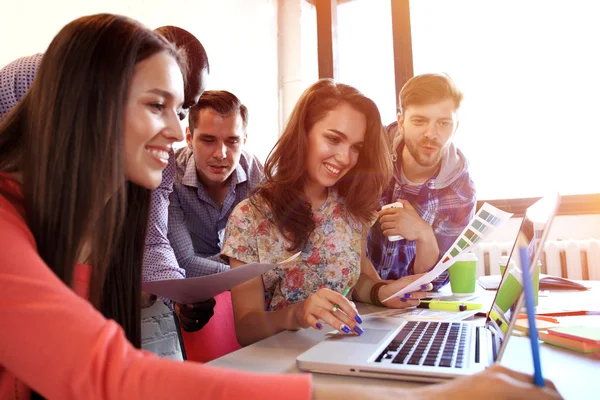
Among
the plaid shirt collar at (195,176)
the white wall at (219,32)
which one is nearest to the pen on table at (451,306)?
the plaid shirt collar at (195,176)

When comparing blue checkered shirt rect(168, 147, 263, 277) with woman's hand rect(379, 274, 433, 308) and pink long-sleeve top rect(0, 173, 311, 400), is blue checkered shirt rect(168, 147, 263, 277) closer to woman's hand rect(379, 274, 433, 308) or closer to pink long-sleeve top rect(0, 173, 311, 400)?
woman's hand rect(379, 274, 433, 308)

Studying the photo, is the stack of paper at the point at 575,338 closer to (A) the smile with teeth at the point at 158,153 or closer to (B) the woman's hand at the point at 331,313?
(B) the woman's hand at the point at 331,313

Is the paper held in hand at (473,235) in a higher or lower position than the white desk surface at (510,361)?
higher

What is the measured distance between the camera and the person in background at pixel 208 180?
1916 mm

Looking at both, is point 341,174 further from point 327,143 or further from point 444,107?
point 444,107

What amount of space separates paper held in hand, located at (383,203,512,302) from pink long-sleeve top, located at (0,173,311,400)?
0.79 metres

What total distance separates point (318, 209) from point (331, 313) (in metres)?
0.56

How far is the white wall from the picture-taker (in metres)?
1.84

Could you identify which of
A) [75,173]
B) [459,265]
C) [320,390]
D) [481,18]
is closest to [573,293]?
[459,265]

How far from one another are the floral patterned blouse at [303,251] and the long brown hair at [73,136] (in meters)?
0.64

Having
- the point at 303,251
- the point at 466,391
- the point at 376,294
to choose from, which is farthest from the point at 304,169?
the point at 466,391

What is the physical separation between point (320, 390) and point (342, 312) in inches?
21.9

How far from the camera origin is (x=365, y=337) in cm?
93

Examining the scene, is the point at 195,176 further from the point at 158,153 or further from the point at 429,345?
the point at 429,345
